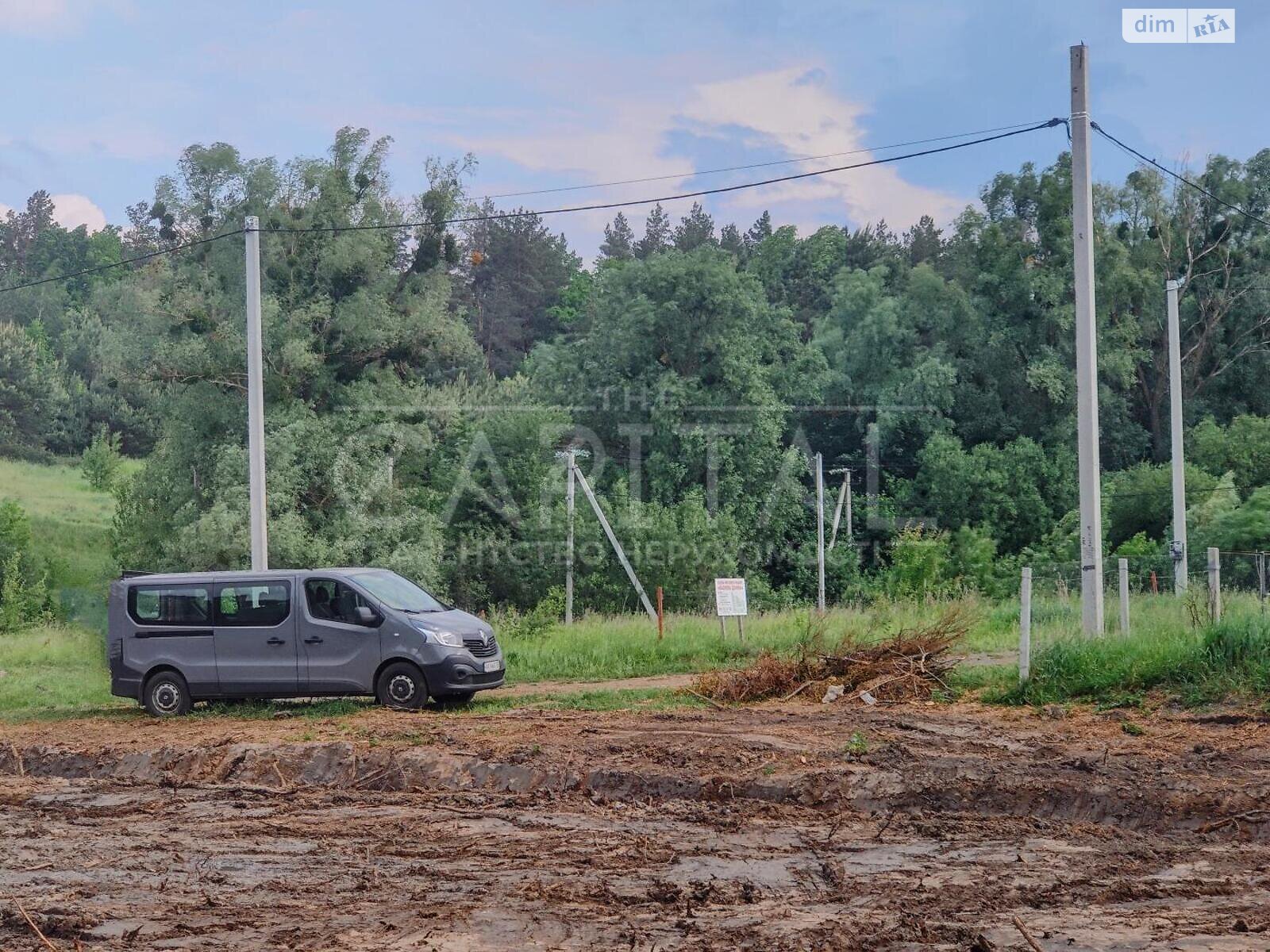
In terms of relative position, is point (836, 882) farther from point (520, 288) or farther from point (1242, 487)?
point (520, 288)

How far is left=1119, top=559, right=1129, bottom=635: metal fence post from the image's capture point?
1742 cm

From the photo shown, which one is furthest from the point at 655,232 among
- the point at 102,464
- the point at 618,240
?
the point at 102,464

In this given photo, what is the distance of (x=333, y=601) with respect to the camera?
56.3 feet

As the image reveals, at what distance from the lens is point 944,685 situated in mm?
17203

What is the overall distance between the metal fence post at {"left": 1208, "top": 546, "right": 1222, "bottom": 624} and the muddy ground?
10.2 feet

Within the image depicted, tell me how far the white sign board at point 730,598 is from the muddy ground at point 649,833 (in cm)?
570

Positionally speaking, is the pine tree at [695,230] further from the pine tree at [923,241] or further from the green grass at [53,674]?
the green grass at [53,674]

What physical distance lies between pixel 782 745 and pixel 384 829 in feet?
14.0

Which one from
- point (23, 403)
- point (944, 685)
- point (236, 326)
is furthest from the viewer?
point (23, 403)

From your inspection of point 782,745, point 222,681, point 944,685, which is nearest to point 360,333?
point 222,681

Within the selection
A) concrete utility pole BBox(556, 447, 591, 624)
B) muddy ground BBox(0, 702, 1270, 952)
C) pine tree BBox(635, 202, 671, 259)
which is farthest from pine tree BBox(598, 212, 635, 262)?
muddy ground BBox(0, 702, 1270, 952)

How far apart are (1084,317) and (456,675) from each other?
967 centimetres

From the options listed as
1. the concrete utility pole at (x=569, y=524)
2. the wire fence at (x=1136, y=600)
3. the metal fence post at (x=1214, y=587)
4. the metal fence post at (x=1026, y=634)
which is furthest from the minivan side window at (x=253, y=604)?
the concrete utility pole at (x=569, y=524)

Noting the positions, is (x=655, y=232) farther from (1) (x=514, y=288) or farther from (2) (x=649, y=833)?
(2) (x=649, y=833)
